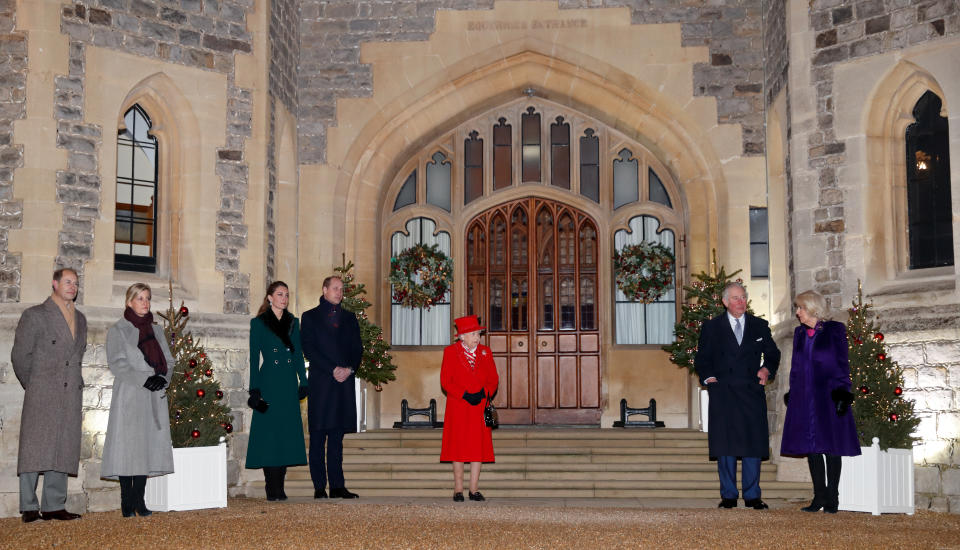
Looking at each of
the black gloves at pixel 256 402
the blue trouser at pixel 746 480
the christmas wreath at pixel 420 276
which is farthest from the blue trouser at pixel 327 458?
the christmas wreath at pixel 420 276

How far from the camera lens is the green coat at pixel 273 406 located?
8414 millimetres

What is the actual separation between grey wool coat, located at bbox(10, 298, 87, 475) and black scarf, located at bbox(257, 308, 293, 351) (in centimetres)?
157

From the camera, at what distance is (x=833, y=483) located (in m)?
7.42

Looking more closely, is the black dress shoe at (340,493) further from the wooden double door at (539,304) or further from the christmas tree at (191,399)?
the wooden double door at (539,304)

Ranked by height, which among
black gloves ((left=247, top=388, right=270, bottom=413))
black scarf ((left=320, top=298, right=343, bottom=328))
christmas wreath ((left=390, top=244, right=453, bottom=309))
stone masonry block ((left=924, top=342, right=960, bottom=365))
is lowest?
black gloves ((left=247, top=388, right=270, bottom=413))

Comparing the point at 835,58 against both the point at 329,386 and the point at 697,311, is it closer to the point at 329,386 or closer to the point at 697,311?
the point at 697,311

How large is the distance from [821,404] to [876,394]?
41.9 inches

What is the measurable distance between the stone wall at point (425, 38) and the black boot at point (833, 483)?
17.6 feet

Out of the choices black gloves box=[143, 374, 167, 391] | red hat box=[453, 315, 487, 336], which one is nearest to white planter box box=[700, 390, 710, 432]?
Answer: red hat box=[453, 315, 487, 336]

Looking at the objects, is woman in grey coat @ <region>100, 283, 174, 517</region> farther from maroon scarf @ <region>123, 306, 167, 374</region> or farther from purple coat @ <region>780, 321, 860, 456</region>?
purple coat @ <region>780, 321, 860, 456</region>

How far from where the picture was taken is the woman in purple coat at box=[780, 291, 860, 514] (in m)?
7.30

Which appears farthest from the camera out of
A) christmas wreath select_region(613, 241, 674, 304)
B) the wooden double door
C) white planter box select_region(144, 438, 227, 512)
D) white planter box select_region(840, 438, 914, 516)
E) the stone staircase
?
the wooden double door

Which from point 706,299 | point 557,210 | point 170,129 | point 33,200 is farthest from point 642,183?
point 33,200

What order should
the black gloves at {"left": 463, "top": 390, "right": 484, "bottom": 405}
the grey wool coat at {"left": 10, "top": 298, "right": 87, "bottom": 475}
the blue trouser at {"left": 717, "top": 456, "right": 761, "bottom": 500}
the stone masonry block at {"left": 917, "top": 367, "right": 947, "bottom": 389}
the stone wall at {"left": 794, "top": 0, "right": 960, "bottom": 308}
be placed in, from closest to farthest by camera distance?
the grey wool coat at {"left": 10, "top": 298, "right": 87, "bottom": 475} < the blue trouser at {"left": 717, "top": 456, "right": 761, "bottom": 500} < the black gloves at {"left": 463, "top": 390, "right": 484, "bottom": 405} < the stone masonry block at {"left": 917, "top": 367, "right": 947, "bottom": 389} < the stone wall at {"left": 794, "top": 0, "right": 960, "bottom": 308}
